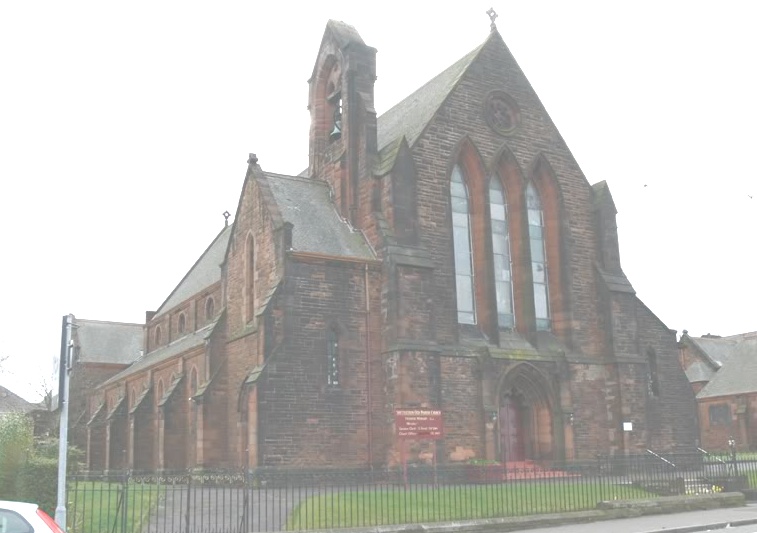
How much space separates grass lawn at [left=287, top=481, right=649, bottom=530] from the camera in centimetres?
1744

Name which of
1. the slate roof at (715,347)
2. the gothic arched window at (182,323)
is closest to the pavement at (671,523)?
the gothic arched window at (182,323)

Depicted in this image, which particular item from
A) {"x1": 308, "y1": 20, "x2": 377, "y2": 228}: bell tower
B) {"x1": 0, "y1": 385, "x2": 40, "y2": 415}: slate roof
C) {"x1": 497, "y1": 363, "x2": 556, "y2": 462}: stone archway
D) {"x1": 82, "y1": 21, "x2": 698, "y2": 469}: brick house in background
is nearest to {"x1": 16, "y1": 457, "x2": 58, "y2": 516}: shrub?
{"x1": 82, "y1": 21, "x2": 698, "y2": 469}: brick house in background

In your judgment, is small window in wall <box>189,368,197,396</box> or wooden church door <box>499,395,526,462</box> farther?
small window in wall <box>189,368,197,396</box>

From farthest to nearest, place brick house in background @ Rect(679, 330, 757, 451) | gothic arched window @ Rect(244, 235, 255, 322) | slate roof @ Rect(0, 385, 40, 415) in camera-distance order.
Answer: slate roof @ Rect(0, 385, 40, 415), brick house in background @ Rect(679, 330, 757, 451), gothic arched window @ Rect(244, 235, 255, 322)

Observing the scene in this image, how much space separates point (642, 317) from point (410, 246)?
10692 millimetres

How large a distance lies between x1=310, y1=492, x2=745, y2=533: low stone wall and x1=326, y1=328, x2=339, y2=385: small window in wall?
9.58m

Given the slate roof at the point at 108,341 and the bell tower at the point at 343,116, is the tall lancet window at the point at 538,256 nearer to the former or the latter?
the bell tower at the point at 343,116

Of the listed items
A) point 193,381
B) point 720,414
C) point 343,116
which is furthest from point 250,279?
point 720,414

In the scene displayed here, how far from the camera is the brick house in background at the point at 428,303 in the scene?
26.3 m

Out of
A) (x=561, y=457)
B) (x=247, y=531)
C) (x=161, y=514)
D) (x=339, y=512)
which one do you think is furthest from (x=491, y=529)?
(x=561, y=457)

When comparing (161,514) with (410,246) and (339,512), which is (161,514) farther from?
(410,246)

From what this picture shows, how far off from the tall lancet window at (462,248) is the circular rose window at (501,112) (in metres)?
2.43

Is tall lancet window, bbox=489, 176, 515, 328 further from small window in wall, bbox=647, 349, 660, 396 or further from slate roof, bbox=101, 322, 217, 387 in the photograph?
slate roof, bbox=101, 322, 217, 387

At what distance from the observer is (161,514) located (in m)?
19.1
